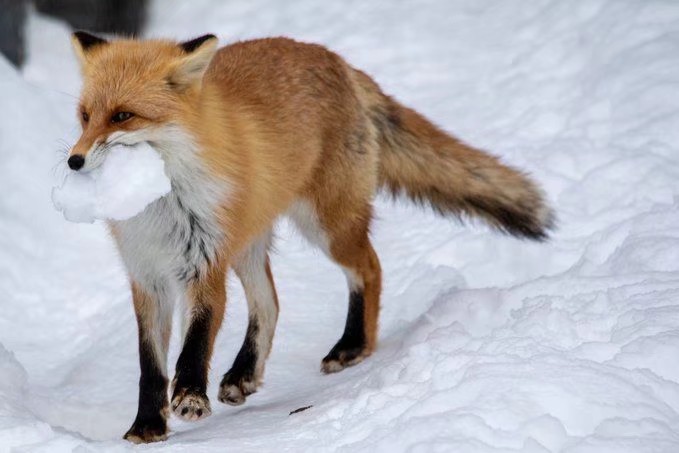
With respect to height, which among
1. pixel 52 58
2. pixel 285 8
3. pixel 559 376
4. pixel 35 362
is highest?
pixel 285 8

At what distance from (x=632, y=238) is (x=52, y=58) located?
5.08m

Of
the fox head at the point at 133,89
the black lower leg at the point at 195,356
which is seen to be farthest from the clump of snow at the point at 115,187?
the black lower leg at the point at 195,356

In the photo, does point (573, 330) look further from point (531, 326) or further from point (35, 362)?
point (35, 362)

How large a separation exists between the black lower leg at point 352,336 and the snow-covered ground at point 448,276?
19 centimetres

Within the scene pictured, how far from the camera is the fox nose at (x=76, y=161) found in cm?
337

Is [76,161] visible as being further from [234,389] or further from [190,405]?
[234,389]

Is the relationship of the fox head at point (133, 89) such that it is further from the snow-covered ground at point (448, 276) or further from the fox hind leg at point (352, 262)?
the fox hind leg at point (352, 262)

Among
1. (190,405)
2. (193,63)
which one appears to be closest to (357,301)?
(190,405)

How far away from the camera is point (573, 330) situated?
357 cm

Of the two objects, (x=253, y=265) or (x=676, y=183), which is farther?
(x=676, y=183)

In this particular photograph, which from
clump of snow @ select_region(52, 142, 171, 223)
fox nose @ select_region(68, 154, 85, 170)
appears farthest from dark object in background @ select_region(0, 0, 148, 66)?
fox nose @ select_region(68, 154, 85, 170)

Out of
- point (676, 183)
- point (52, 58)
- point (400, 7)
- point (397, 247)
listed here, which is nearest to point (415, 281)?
point (397, 247)

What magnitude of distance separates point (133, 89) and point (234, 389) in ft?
5.04

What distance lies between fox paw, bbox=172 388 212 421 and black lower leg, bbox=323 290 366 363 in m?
1.13
